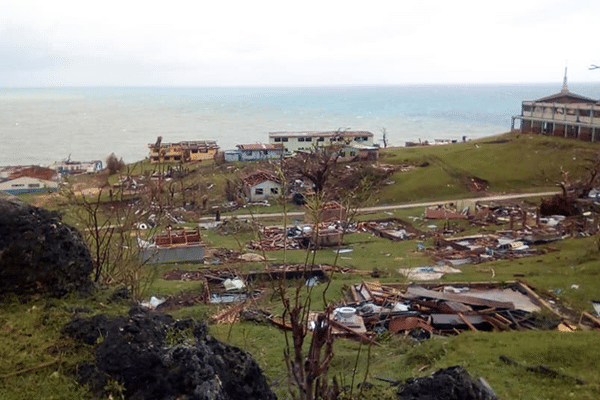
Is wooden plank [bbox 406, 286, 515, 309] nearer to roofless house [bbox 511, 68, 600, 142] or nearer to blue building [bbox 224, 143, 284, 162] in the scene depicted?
roofless house [bbox 511, 68, 600, 142]

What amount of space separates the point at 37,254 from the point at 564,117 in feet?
183

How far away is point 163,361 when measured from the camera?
17.4ft

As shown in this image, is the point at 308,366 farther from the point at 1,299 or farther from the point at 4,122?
the point at 4,122

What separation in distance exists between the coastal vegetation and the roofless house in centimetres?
240

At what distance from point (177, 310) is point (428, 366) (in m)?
9.11

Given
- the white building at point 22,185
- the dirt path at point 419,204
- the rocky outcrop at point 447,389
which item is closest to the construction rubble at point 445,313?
the rocky outcrop at point 447,389

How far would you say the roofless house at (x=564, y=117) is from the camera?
5138cm

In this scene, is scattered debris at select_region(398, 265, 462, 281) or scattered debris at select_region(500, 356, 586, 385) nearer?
scattered debris at select_region(500, 356, 586, 385)

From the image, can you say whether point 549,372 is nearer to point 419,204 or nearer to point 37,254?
point 37,254

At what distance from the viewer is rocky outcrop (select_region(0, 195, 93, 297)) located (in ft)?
22.6

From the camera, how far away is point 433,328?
50.1 ft

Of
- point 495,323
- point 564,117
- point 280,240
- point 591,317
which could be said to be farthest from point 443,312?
point 564,117

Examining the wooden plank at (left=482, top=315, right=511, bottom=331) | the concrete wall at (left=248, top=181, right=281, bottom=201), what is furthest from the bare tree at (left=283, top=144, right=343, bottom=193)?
the wooden plank at (left=482, top=315, right=511, bottom=331)

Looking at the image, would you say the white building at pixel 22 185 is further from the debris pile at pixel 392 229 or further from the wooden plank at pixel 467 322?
the wooden plank at pixel 467 322
